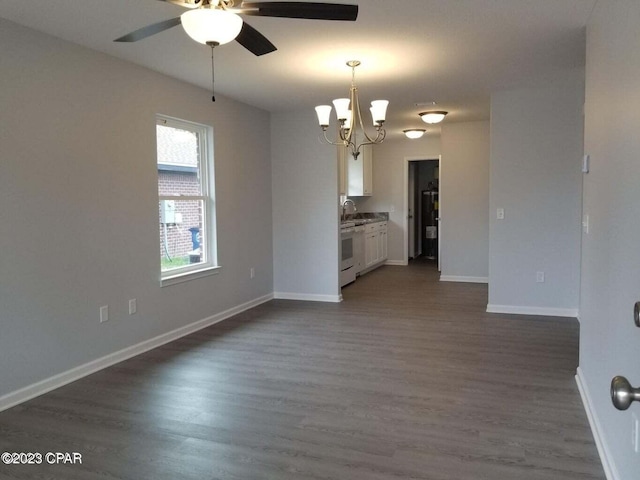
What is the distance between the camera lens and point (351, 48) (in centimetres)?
364

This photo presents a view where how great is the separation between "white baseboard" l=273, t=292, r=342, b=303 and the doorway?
171 inches

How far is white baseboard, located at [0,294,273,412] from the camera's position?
306 cm

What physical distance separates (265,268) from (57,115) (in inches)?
129

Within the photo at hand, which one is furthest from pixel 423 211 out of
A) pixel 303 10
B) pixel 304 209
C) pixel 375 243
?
pixel 303 10

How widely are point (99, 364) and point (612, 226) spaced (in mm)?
3450

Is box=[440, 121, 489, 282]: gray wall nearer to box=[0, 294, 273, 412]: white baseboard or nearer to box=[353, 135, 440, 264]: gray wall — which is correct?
box=[353, 135, 440, 264]: gray wall

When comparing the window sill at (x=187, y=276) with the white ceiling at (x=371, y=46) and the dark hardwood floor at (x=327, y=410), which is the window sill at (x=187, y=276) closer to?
the dark hardwood floor at (x=327, y=410)

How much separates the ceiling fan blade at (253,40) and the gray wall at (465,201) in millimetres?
5200

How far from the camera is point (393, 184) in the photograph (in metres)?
9.38

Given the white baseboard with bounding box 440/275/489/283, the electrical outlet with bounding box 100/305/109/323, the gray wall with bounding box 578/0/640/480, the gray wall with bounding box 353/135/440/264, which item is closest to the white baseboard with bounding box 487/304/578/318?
the white baseboard with bounding box 440/275/489/283

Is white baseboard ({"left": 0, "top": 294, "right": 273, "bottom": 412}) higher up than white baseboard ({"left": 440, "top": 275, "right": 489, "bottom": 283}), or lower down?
lower down

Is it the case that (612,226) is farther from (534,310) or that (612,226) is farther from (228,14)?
(534,310)

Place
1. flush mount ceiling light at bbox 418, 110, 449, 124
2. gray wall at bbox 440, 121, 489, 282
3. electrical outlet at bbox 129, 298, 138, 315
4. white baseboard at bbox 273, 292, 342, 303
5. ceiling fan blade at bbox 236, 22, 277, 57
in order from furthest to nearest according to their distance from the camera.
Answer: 1. gray wall at bbox 440, 121, 489, 282
2. white baseboard at bbox 273, 292, 342, 303
3. flush mount ceiling light at bbox 418, 110, 449, 124
4. electrical outlet at bbox 129, 298, 138, 315
5. ceiling fan blade at bbox 236, 22, 277, 57

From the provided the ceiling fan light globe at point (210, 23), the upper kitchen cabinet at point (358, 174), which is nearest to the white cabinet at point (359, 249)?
the upper kitchen cabinet at point (358, 174)
